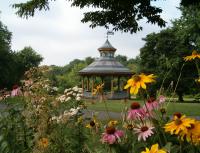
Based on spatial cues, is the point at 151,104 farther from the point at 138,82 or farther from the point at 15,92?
the point at 15,92

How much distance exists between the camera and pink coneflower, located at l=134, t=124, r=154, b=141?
2.58 metres

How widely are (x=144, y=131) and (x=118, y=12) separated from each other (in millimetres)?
10985

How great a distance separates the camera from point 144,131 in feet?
8.67

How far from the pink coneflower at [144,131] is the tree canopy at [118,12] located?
403 inches

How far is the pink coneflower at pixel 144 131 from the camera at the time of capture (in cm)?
258

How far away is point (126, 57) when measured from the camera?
112 m

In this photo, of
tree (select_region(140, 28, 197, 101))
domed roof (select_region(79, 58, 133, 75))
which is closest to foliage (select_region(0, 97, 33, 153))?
tree (select_region(140, 28, 197, 101))

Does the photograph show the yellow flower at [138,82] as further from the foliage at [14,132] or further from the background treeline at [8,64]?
the background treeline at [8,64]

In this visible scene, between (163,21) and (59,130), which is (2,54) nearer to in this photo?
(163,21)

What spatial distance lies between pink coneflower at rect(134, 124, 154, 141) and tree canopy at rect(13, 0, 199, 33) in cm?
1025

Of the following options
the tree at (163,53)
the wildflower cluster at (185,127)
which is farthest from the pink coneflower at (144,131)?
the tree at (163,53)

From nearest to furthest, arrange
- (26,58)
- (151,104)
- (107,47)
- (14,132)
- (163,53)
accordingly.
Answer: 1. (151,104)
2. (14,132)
3. (163,53)
4. (107,47)
5. (26,58)

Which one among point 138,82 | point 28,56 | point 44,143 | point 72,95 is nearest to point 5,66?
point 28,56

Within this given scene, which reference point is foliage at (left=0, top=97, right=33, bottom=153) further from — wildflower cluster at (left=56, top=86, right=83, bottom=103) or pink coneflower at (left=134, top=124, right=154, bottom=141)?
pink coneflower at (left=134, top=124, right=154, bottom=141)
